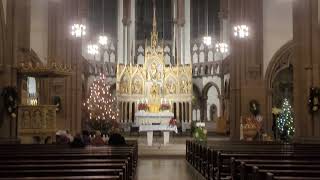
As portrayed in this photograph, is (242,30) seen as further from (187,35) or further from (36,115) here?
(187,35)

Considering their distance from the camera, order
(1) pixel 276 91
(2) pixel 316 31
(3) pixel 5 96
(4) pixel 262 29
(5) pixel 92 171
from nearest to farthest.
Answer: (5) pixel 92 171 < (3) pixel 5 96 < (2) pixel 316 31 < (4) pixel 262 29 < (1) pixel 276 91

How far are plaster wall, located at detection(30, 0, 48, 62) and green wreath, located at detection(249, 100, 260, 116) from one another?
10048 mm

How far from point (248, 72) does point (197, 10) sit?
17.9m

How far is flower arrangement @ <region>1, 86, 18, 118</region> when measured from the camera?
17.5 metres

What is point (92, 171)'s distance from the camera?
6570mm

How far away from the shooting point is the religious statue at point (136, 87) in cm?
3725

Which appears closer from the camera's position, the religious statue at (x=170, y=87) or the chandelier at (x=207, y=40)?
the religious statue at (x=170, y=87)

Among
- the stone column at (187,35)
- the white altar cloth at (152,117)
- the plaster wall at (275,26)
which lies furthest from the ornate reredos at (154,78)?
the plaster wall at (275,26)

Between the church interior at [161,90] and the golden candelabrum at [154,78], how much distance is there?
75 millimetres

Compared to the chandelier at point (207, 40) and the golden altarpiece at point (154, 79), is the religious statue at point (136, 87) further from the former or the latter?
the chandelier at point (207, 40)

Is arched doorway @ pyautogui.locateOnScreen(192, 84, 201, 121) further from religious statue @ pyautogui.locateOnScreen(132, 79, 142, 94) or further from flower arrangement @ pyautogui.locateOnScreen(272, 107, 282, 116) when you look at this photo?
flower arrangement @ pyautogui.locateOnScreen(272, 107, 282, 116)

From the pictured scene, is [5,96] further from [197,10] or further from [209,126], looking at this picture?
[197,10]

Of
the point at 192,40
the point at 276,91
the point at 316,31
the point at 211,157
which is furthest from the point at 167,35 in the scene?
the point at 211,157

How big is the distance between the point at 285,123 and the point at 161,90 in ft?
41.8
